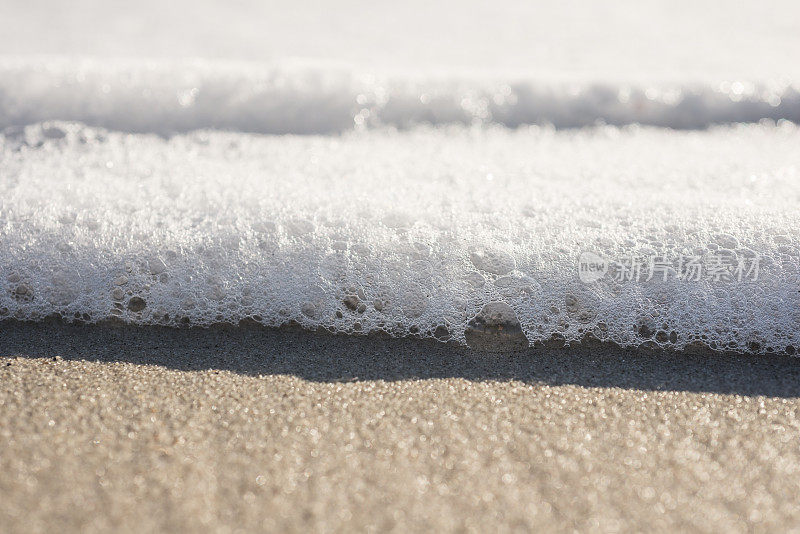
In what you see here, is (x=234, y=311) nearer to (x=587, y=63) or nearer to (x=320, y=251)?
(x=320, y=251)

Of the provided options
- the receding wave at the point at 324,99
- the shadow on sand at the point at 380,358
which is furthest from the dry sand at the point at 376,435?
the receding wave at the point at 324,99

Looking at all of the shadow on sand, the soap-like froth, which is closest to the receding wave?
the soap-like froth

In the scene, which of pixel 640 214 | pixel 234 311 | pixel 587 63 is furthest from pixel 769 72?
pixel 234 311

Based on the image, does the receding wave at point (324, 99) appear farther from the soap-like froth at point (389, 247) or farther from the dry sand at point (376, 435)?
the dry sand at point (376, 435)

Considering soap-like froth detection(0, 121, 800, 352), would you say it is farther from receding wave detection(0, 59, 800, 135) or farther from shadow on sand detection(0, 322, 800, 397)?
receding wave detection(0, 59, 800, 135)

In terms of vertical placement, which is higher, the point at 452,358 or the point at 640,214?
the point at 640,214

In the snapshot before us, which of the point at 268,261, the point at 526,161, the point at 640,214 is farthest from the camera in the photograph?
the point at 526,161

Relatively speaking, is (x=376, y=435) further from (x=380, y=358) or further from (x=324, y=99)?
(x=324, y=99)

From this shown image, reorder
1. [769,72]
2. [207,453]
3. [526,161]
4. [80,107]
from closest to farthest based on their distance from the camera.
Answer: [207,453] < [526,161] < [80,107] < [769,72]
